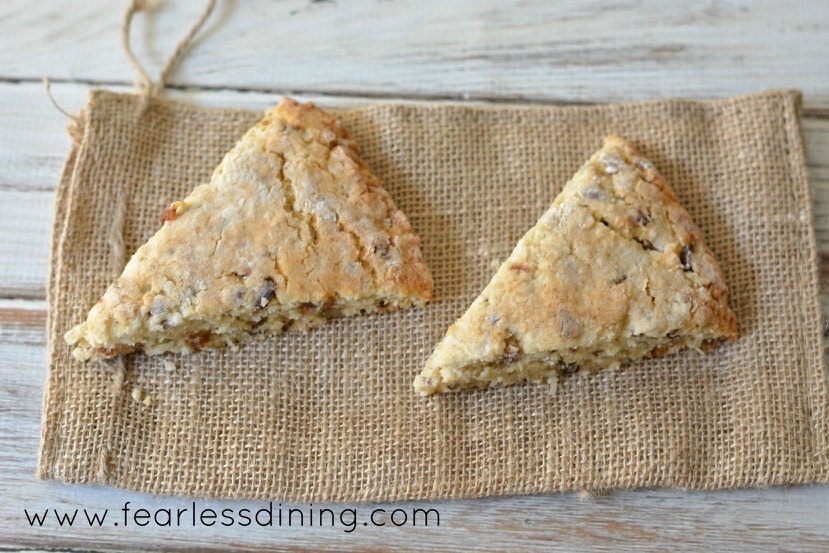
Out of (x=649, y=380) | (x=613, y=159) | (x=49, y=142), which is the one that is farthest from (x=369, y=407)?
(x=49, y=142)

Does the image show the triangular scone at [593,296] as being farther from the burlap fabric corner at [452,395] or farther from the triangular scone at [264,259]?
the triangular scone at [264,259]

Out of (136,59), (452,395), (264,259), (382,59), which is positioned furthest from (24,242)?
(452,395)

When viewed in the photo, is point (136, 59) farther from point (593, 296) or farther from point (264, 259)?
point (593, 296)

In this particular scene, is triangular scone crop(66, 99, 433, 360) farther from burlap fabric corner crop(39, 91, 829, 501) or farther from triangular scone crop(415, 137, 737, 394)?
triangular scone crop(415, 137, 737, 394)

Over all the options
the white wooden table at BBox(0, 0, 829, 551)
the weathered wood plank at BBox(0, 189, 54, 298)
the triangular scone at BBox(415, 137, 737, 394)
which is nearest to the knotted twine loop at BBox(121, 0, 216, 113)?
the white wooden table at BBox(0, 0, 829, 551)

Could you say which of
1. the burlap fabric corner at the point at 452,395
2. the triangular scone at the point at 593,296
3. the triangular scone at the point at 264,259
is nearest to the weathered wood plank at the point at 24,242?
the burlap fabric corner at the point at 452,395

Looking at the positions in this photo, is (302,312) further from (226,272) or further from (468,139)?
(468,139)
